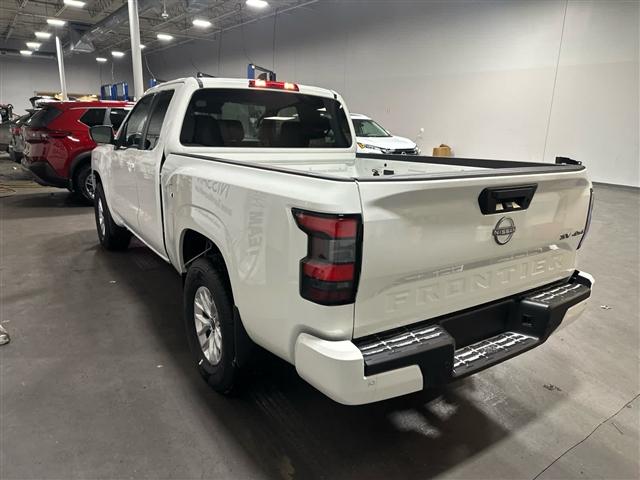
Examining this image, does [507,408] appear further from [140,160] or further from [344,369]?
[140,160]

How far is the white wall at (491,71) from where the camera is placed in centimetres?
1006

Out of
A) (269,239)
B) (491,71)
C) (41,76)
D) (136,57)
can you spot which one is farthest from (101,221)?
(41,76)

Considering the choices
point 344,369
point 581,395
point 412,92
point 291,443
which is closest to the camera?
point 344,369

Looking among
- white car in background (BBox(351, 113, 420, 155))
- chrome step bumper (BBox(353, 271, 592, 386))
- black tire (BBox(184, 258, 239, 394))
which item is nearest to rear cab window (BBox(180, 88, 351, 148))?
black tire (BBox(184, 258, 239, 394))

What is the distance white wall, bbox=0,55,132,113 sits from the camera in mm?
27281

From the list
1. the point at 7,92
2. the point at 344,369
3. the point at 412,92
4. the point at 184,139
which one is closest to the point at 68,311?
the point at 184,139

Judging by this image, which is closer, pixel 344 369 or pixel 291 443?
pixel 344 369

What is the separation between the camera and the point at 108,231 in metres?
4.99

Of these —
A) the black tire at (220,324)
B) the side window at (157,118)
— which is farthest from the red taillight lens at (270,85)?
the black tire at (220,324)

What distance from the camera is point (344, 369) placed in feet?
4.83

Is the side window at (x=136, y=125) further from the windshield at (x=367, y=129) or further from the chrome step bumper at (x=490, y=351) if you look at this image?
the windshield at (x=367, y=129)

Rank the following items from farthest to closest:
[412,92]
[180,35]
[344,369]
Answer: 1. [180,35]
2. [412,92]
3. [344,369]

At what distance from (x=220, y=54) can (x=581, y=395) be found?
2509 cm

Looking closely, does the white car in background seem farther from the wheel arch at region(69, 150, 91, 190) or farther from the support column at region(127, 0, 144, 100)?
the wheel arch at region(69, 150, 91, 190)
